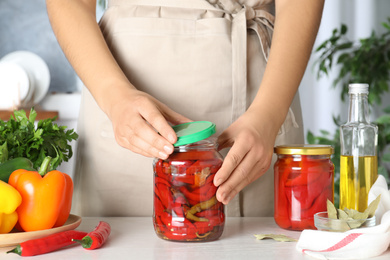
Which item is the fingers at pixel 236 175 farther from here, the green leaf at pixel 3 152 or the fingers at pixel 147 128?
the green leaf at pixel 3 152

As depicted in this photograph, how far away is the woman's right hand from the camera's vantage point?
0.84m

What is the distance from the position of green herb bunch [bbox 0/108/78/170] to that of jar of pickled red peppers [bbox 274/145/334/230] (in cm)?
48

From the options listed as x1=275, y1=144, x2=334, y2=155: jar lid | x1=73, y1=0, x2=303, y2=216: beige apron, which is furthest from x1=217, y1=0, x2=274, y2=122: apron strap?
x1=275, y1=144, x2=334, y2=155: jar lid

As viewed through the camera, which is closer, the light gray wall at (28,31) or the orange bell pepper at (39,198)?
the orange bell pepper at (39,198)

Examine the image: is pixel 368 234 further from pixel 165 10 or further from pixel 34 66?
pixel 34 66

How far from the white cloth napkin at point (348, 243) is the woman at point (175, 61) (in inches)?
14.9

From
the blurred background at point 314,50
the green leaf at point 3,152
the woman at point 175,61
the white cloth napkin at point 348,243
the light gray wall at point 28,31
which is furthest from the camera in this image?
the light gray wall at point 28,31

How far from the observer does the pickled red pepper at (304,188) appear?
2.96ft

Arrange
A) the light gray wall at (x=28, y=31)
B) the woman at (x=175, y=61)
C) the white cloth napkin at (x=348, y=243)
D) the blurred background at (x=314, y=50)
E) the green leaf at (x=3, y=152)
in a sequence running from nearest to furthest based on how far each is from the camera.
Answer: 1. the white cloth napkin at (x=348, y=243)
2. the green leaf at (x=3, y=152)
3. the woman at (x=175, y=61)
4. the blurred background at (x=314, y=50)
5. the light gray wall at (x=28, y=31)

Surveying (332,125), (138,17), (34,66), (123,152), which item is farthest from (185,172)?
(332,125)

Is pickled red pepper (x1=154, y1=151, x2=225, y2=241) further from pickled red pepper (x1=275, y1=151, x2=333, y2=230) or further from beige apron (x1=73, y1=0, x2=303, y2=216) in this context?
beige apron (x1=73, y1=0, x2=303, y2=216)

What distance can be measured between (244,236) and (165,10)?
58cm

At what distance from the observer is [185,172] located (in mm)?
815

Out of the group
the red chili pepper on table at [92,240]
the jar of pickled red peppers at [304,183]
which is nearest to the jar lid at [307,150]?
the jar of pickled red peppers at [304,183]
